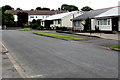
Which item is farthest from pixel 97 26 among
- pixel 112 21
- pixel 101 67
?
pixel 101 67

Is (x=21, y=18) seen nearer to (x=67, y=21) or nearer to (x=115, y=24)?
(x=67, y=21)

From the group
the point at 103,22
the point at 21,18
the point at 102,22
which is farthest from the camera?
the point at 21,18

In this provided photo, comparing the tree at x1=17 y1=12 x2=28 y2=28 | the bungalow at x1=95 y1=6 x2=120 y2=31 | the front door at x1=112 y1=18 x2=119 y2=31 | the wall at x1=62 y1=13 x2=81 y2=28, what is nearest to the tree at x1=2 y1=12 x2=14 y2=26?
the tree at x1=17 y1=12 x2=28 y2=28

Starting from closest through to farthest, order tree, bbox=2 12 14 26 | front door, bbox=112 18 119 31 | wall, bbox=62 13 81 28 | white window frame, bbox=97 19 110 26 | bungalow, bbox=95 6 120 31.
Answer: bungalow, bbox=95 6 120 31 → front door, bbox=112 18 119 31 → white window frame, bbox=97 19 110 26 → wall, bbox=62 13 81 28 → tree, bbox=2 12 14 26

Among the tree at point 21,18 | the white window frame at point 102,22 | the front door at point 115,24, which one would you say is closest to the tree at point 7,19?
the tree at point 21,18

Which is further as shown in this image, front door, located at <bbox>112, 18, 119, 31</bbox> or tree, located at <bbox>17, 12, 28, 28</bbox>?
tree, located at <bbox>17, 12, 28, 28</bbox>

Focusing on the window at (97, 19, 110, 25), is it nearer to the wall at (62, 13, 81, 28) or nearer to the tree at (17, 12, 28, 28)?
the wall at (62, 13, 81, 28)

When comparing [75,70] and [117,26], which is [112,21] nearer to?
[117,26]

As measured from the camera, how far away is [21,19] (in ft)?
295

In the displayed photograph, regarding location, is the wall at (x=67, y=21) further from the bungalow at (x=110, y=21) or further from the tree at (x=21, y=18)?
the tree at (x=21, y=18)

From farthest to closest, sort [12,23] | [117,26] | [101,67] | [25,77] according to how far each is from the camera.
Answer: [12,23], [117,26], [101,67], [25,77]

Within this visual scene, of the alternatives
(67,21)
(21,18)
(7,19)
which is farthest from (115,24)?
(21,18)

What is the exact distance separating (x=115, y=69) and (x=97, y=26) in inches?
1294

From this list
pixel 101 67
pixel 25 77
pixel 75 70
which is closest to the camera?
pixel 25 77
